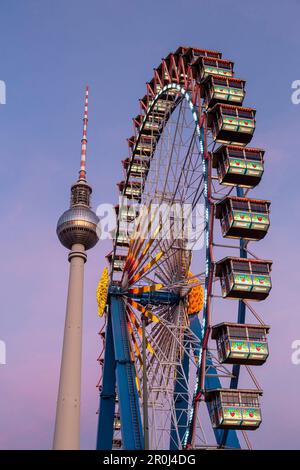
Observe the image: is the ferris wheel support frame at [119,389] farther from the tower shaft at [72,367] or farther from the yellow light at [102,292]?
the tower shaft at [72,367]

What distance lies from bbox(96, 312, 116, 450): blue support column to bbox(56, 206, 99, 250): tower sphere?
54.1 ft

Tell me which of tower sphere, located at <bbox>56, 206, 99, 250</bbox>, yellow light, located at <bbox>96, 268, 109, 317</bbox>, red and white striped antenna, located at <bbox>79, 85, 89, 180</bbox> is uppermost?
red and white striped antenna, located at <bbox>79, 85, 89, 180</bbox>

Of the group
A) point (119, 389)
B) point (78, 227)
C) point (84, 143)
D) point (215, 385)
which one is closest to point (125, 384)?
point (119, 389)

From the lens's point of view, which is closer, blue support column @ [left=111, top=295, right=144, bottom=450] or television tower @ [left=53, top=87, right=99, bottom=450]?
blue support column @ [left=111, top=295, right=144, bottom=450]

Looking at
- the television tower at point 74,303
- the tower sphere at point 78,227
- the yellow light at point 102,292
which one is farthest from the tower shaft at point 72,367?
the yellow light at point 102,292

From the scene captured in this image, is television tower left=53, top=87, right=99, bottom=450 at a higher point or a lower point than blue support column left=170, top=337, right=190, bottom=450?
higher

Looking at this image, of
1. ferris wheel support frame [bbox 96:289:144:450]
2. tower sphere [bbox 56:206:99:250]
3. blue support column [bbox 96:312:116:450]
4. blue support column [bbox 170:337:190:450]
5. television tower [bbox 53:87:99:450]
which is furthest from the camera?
tower sphere [bbox 56:206:99:250]

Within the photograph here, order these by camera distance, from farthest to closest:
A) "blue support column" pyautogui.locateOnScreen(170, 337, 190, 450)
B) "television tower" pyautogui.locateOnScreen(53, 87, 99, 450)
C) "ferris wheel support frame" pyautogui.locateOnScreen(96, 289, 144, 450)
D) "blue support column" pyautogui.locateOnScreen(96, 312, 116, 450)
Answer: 1. "television tower" pyautogui.locateOnScreen(53, 87, 99, 450)
2. "blue support column" pyautogui.locateOnScreen(96, 312, 116, 450)
3. "blue support column" pyautogui.locateOnScreen(170, 337, 190, 450)
4. "ferris wheel support frame" pyautogui.locateOnScreen(96, 289, 144, 450)

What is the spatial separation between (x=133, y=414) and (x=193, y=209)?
12562 millimetres

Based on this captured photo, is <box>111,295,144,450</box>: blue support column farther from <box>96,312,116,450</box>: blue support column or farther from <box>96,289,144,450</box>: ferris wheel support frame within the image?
<box>96,312,116,450</box>: blue support column

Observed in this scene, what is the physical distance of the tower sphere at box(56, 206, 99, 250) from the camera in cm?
6119

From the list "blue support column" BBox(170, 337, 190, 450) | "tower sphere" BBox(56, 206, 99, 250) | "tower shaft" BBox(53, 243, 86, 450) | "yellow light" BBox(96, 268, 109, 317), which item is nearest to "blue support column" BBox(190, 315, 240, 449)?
"blue support column" BBox(170, 337, 190, 450)

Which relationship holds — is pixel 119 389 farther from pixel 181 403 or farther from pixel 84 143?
pixel 84 143

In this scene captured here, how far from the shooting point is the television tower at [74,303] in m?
51.5
